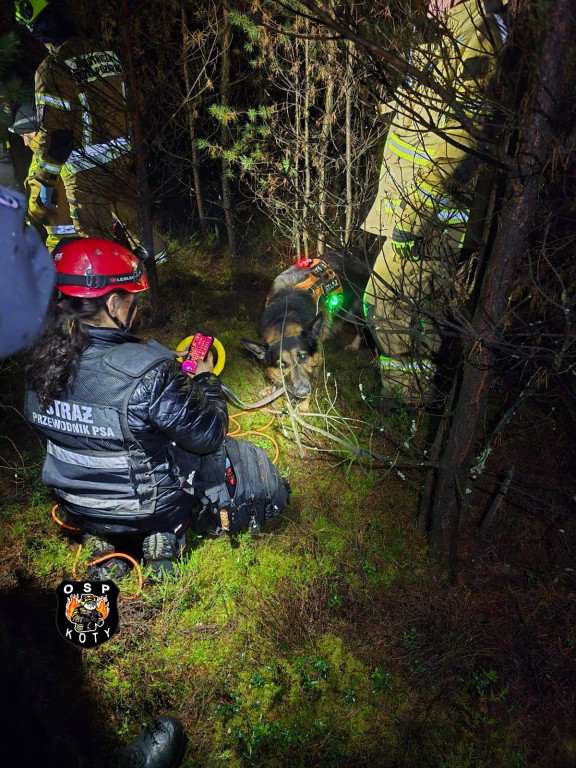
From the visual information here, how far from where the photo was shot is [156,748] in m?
2.41

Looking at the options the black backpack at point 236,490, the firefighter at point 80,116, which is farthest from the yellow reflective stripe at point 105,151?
the black backpack at point 236,490

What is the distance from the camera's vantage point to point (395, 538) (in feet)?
12.5

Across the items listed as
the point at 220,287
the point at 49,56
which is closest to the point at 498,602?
the point at 220,287

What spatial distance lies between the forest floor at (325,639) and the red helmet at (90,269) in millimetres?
→ 1731

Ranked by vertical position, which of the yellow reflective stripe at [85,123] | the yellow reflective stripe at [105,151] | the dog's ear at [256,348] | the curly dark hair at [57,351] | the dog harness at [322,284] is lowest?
the dog's ear at [256,348]

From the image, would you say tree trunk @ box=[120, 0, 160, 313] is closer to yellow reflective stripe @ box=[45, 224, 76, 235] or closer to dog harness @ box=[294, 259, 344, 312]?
yellow reflective stripe @ box=[45, 224, 76, 235]

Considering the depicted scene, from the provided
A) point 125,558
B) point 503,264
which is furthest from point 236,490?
point 503,264

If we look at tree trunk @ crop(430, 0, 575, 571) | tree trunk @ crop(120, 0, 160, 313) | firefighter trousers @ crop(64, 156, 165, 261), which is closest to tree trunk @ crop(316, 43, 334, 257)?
tree trunk @ crop(120, 0, 160, 313)

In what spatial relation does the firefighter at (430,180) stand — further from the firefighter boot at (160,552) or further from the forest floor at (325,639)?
the firefighter boot at (160,552)

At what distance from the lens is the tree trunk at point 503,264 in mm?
2061

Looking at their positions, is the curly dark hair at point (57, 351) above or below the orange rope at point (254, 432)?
above

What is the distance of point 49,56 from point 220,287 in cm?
345

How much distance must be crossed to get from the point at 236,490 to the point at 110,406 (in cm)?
123

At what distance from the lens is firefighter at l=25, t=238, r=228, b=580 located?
2.67 meters
